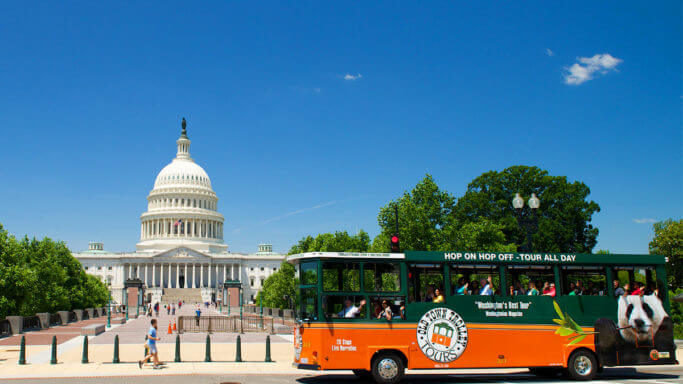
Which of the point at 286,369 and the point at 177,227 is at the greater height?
the point at 177,227

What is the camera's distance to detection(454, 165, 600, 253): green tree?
69812 millimetres

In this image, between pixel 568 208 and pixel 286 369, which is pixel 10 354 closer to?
pixel 286 369

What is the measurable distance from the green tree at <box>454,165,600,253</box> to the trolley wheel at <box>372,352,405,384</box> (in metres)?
51.6

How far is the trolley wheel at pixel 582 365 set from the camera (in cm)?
1923

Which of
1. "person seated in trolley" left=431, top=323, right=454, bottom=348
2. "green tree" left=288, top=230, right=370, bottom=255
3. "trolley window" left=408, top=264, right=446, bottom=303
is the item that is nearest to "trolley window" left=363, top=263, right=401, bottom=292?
"trolley window" left=408, top=264, right=446, bottom=303

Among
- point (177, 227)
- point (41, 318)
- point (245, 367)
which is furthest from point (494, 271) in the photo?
point (177, 227)

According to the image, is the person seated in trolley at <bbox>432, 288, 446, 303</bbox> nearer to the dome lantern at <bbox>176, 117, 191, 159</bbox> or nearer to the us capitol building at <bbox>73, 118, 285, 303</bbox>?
the us capitol building at <bbox>73, 118, 285, 303</bbox>

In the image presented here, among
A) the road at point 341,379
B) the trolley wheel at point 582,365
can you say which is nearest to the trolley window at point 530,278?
the trolley wheel at point 582,365

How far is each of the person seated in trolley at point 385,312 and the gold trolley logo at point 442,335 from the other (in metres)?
1.00

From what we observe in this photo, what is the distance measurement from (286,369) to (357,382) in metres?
4.26

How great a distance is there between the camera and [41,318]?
158 feet

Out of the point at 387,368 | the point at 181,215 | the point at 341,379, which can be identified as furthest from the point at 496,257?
the point at 181,215

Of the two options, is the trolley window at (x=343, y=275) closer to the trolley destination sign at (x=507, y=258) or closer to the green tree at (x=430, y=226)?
the trolley destination sign at (x=507, y=258)

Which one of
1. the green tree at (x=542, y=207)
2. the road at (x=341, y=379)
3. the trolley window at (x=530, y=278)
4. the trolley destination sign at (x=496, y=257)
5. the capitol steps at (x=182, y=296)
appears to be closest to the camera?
the trolley destination sign at (x=496, y=257)
